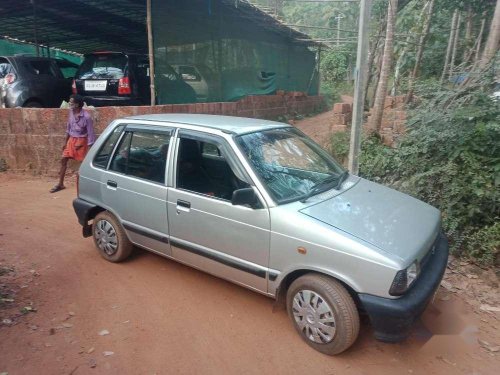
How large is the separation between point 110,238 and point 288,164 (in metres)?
2.12

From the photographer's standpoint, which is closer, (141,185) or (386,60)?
(141,185)

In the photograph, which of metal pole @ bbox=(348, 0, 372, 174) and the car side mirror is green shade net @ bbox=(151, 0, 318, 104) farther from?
the car side mirror

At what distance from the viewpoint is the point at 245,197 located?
3133 millimetres

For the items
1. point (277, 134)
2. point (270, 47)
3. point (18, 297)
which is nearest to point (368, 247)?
point (277, 134)

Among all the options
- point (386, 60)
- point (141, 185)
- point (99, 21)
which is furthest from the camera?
point (99, 21)

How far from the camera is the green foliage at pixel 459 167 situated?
14.3ft

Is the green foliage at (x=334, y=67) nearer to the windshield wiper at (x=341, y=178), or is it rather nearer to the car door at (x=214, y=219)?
the windshield wiper at (x=341, y=178)

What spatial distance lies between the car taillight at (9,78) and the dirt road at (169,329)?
5763 millimetres

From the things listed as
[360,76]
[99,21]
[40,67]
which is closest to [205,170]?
[360,76]

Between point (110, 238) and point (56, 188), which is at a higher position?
point (110, 238)

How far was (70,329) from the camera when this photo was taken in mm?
3293

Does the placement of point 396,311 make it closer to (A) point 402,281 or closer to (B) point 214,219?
(A) point 402,281

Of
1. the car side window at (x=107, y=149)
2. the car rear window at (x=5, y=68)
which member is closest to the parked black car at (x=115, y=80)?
the car rear window at (x=5, y=68)

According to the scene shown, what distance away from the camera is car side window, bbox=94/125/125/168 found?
4277 millimetres
